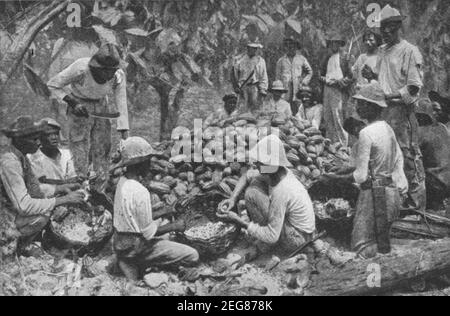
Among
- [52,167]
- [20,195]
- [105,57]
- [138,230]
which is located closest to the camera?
[138,230]

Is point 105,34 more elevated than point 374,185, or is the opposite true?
point 105,34

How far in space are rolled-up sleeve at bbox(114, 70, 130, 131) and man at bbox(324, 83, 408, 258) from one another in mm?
2258

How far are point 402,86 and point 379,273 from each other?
203cm

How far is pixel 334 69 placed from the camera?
25.5 ft

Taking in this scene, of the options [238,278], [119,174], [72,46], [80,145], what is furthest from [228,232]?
[72,46]

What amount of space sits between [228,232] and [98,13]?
2755 mm

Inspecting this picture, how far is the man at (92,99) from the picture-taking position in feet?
25.0

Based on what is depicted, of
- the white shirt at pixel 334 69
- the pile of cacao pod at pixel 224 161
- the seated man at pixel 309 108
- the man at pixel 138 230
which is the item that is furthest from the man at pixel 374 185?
the man at pixel 138 230

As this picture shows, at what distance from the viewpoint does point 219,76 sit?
778 centimetres

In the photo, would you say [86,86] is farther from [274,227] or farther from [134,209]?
[274,227]

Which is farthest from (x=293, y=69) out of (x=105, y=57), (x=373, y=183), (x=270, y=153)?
(x=105, y=57)

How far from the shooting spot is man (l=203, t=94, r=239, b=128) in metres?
7.71
